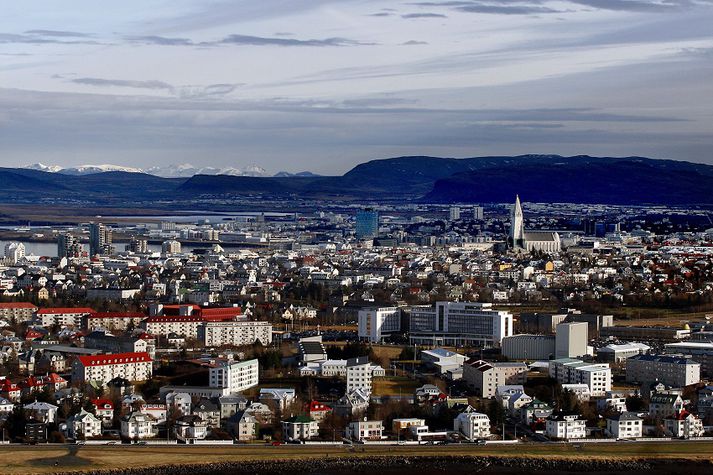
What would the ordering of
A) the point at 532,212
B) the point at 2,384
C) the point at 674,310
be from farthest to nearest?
the point at 532,212, the point at 674,310, the point at 2,384

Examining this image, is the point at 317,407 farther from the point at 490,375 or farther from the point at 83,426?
the point at 490,375

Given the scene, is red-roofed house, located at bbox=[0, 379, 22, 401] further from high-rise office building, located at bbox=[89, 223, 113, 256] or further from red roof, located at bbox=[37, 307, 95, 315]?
high-rise office building, located at bbox=[89, 223, 113, 256]

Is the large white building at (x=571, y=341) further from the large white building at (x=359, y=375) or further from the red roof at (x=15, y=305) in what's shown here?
the red roof at (x=15, y=305)

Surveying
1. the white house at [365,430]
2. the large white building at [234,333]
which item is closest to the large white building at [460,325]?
the large white building at [234,333]

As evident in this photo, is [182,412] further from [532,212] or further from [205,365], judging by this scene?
[532,212]

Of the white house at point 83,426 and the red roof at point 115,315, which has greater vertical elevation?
the red roof at point 115,315

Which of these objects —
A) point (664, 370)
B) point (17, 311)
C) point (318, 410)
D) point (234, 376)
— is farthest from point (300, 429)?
point (17, 311)

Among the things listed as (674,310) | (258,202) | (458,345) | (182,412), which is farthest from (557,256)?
(258,202)
